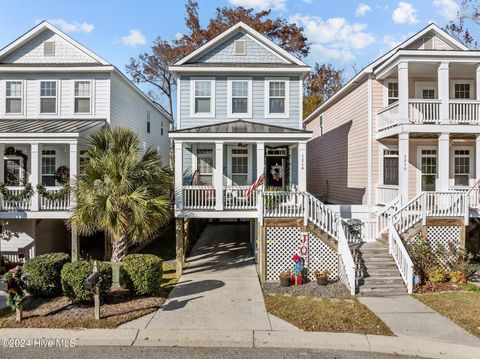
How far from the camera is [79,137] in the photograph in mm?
13492

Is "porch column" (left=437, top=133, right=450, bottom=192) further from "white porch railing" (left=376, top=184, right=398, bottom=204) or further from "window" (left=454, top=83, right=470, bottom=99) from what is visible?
"window" (left=454, top=83, right=470, bottom=99)

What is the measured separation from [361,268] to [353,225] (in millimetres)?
2347

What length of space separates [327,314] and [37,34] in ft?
55.2

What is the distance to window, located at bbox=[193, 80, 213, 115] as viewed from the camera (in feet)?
51.1

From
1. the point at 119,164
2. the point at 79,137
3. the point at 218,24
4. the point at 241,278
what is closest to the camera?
the point at 119,164

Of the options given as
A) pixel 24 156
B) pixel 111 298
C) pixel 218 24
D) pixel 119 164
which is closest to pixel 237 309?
pixel 111 298

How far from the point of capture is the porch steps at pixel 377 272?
10852 millimetres

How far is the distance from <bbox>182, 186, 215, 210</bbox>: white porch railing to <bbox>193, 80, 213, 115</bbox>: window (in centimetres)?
404

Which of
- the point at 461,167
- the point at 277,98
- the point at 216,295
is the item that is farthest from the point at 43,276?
the point at 461,167

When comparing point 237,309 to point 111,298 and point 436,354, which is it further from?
Result: point 436,354

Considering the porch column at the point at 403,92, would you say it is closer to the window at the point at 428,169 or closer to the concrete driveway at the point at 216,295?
the window at the point at 428,169

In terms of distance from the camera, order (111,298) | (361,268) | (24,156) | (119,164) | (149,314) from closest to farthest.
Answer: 1. (149,314)
2. (111,298)
3. (119,164)
4. (361,268)
5. (24,156)

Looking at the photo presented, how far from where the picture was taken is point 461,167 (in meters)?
15.7

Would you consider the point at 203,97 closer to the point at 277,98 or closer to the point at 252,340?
the point at 277,98
